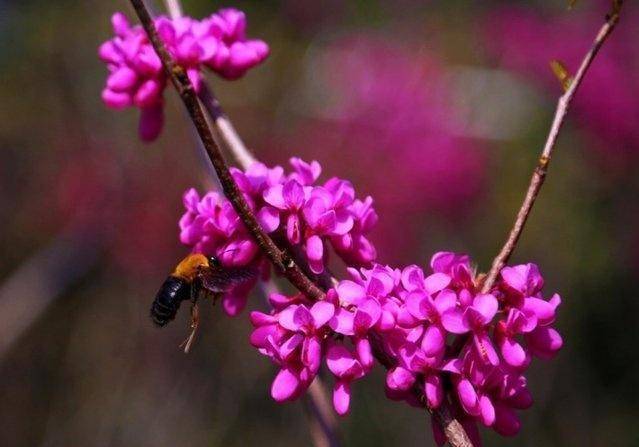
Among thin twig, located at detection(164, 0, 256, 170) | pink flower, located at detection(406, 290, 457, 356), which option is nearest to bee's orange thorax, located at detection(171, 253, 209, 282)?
thin twig, located at detection(164, 0, 256, 170)

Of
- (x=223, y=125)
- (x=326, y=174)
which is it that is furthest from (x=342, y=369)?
(x=326, y=174)

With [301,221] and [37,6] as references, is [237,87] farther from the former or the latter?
[301,221]

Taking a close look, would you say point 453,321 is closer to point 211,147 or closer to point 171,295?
point 211,147

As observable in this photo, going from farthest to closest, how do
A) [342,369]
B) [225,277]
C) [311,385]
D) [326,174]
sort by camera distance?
[326,174]
[311,385]
[225,277]
[342,369]

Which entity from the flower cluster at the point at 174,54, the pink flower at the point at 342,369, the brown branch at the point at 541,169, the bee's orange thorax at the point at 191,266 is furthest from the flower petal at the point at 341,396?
the flower cluster at the point at 174,54

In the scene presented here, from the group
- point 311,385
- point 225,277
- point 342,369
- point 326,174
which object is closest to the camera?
point 342,369

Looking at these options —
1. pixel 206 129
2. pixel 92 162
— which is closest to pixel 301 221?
pixel 206 129
